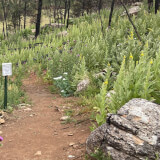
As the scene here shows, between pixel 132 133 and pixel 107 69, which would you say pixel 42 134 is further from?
pixel 132 133

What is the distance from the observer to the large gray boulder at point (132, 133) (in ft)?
8.70

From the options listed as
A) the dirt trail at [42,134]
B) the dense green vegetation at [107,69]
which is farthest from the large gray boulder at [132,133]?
the dirt trail at [42,134]

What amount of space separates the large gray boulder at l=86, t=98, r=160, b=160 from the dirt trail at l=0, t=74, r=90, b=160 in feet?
2.02

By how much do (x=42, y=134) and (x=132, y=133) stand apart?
211cm

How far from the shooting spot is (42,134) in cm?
438

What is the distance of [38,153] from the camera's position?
359 cm

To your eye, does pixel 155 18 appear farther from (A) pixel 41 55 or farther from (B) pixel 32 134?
(B) pixel 32 134

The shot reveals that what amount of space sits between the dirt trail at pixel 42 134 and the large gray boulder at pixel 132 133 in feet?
2.02

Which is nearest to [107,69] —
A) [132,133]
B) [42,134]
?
[42,134]

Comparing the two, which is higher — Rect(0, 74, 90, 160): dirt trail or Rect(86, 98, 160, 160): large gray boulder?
Rect(86, 98, 160, 160): large gray boulder

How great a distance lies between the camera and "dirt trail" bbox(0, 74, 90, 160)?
3.57 metres

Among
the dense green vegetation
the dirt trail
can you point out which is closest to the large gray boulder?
the dense green vegetation

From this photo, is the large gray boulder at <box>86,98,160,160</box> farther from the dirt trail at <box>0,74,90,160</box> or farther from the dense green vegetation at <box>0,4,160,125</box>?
the dirt trail at <box>0,74,90,160</box>

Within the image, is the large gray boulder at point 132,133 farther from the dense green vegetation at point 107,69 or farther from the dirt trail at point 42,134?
the dirt trail at point 42,134
